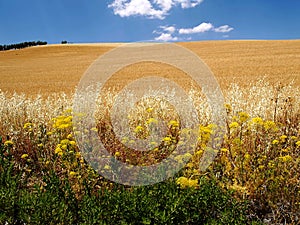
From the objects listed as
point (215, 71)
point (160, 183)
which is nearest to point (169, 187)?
point (160, 183)

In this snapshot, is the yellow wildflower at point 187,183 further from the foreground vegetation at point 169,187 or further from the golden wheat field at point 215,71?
the golden wheat field at point 215,71

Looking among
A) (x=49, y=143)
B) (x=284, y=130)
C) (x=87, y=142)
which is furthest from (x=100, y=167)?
(x=284, y=130)

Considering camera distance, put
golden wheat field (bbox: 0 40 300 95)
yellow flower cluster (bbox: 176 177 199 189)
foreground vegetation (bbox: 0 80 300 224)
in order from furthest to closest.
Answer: golden wheat field (bbox: 0 40 300 95)
yellow flower cluster (bbox: 176 177 199 189)
foreground vegetation (bbox: 0 80 300 224)

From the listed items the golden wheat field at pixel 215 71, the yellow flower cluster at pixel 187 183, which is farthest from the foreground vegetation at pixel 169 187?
the golden wheat field at pixel 215 71

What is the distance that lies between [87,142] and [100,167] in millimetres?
518

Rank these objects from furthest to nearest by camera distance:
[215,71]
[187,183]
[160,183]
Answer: [215,71] → [160,183] → [187,183]

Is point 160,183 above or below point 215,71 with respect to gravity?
below

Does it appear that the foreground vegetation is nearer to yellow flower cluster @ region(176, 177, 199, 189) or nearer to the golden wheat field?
yellow flower cluster @ region(176, 177, 199, 189)

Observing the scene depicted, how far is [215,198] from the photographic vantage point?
291 cm

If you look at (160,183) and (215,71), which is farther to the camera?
(215,71)

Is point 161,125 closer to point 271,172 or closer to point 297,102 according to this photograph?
point 271,172

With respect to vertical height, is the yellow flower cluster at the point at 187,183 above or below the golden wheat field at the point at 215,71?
below

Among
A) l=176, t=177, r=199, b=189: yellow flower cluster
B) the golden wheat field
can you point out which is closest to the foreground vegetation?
l=176, t=177, r=199, b=189: yellow flower cluster

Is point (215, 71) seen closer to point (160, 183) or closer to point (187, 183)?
point (160, 183)
